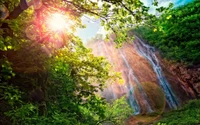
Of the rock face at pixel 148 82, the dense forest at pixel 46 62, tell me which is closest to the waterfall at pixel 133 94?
the rock face at pixel 148 82

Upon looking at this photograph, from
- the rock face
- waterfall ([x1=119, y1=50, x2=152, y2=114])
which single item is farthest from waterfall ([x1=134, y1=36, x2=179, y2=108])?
waterfall ([x1=119, y1=50, x2=152, y2=114])

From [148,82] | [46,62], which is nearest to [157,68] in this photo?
[148,82]

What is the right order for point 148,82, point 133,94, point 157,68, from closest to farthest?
point 133,94 → point 148,82 → point 157,68

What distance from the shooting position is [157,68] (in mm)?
28031

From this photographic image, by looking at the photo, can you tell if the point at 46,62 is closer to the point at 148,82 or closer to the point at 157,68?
the point at 148,82

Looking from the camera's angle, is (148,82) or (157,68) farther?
(157,68)

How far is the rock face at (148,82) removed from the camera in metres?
24.7

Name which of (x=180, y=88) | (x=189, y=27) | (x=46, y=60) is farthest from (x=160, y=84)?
(x=46, y=60)

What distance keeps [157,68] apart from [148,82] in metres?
2.38

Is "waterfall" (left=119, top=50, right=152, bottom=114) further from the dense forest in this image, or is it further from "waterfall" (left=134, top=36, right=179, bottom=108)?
the dense forest

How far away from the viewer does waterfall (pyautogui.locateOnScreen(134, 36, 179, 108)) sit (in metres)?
24.7

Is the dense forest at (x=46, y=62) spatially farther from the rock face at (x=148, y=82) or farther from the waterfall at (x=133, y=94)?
the waterfall at (x=133, y=94)

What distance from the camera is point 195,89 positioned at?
967 inches

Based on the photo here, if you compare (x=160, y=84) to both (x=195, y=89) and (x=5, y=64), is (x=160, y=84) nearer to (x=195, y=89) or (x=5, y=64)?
(x=195, y=89)
